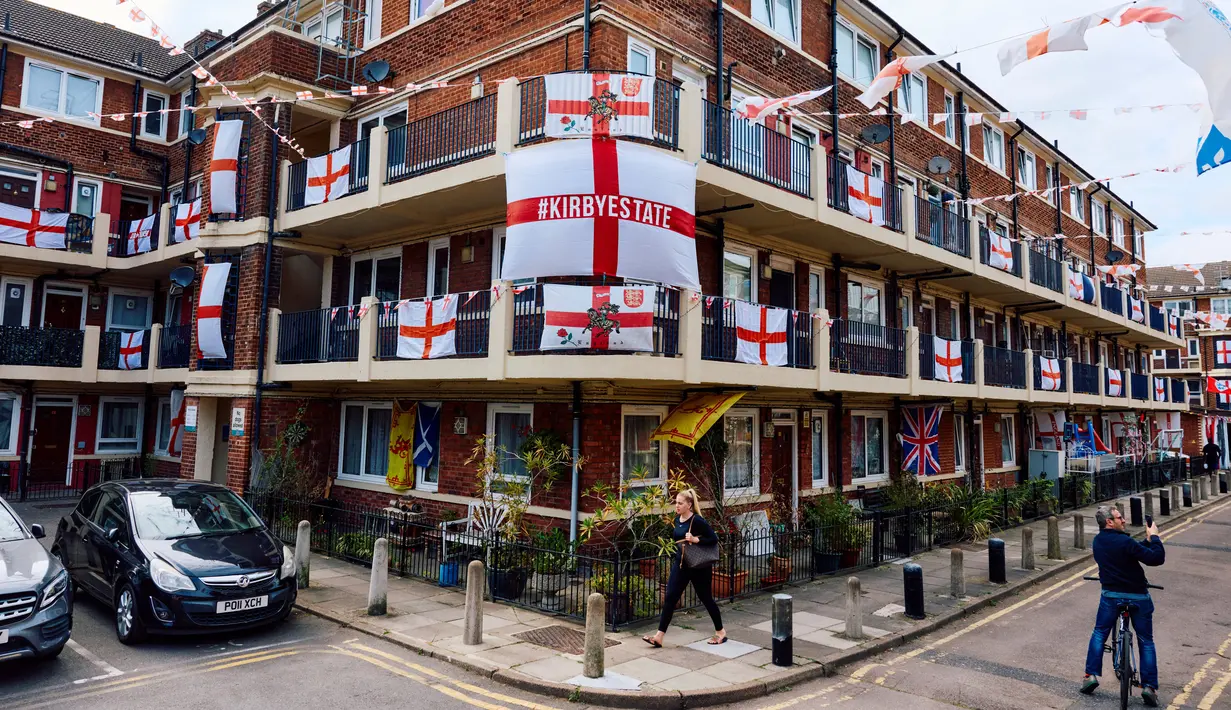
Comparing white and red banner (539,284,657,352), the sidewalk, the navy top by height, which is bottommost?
the sidewalk

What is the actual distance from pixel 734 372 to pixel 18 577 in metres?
8.74

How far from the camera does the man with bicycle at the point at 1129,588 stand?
22.5 feet

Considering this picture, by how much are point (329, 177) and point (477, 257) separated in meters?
3.52

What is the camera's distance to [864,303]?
17.6 meters

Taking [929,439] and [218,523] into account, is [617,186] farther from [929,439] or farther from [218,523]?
[929,439]

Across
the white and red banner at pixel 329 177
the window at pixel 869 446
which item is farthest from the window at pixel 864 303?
the white and red banner at pixel 329 177

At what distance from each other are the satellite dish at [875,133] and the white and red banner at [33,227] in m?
20.1

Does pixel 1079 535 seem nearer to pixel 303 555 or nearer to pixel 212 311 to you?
pixel 303 555

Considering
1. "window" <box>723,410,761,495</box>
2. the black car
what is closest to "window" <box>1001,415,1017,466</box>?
"window" <box>723,410,761,495</box>

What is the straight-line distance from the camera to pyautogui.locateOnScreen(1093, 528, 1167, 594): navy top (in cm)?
684

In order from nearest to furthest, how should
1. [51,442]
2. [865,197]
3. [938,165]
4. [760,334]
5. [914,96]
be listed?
1. [760,334]
2. [865,197]
3. [938,165]
4. [914,96]
5. [51,442]

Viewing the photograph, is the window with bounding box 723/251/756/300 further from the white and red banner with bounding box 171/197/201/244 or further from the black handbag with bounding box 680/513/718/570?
the white and red banner with bounding box 171/197/201/244

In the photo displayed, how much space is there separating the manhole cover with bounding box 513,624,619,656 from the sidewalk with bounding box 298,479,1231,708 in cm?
1

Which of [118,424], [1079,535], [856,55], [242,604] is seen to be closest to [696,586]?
[242,604]
